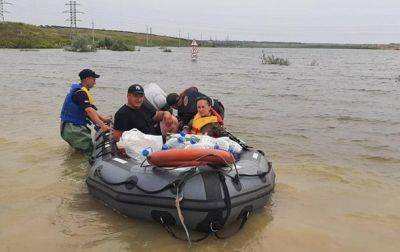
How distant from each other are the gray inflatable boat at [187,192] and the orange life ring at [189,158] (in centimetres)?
8

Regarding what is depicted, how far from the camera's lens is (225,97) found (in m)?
17.2

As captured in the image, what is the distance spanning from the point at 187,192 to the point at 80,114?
3950 millimetres

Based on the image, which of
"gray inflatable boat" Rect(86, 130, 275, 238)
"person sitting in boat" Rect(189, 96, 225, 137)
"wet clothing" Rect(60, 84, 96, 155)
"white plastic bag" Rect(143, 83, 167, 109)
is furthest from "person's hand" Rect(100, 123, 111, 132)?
"gray inflatable boat" Rect(86, 130, 275, 238)

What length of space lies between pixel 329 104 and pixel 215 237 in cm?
1173

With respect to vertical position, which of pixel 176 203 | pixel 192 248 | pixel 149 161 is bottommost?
pixel 192 248

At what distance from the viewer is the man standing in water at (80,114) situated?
7.62 metres

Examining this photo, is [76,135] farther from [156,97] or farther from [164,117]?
[164,117]

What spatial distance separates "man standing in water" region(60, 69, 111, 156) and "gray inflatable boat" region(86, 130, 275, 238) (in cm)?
229

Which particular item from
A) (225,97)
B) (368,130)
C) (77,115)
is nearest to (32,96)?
(225,97)

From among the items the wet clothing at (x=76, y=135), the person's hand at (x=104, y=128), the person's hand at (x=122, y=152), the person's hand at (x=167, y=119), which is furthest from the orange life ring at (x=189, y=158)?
the wet clothing at (x=76, y=135)

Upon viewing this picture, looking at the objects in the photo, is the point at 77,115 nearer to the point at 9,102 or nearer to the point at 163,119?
the point at 163,119

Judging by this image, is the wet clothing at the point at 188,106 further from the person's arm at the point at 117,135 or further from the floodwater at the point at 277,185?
the floodwater at the point at 277,185

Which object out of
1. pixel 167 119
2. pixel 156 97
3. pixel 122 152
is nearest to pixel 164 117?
pixel 167 119

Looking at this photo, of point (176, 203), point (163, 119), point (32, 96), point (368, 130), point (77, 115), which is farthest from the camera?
point (32, 96)
